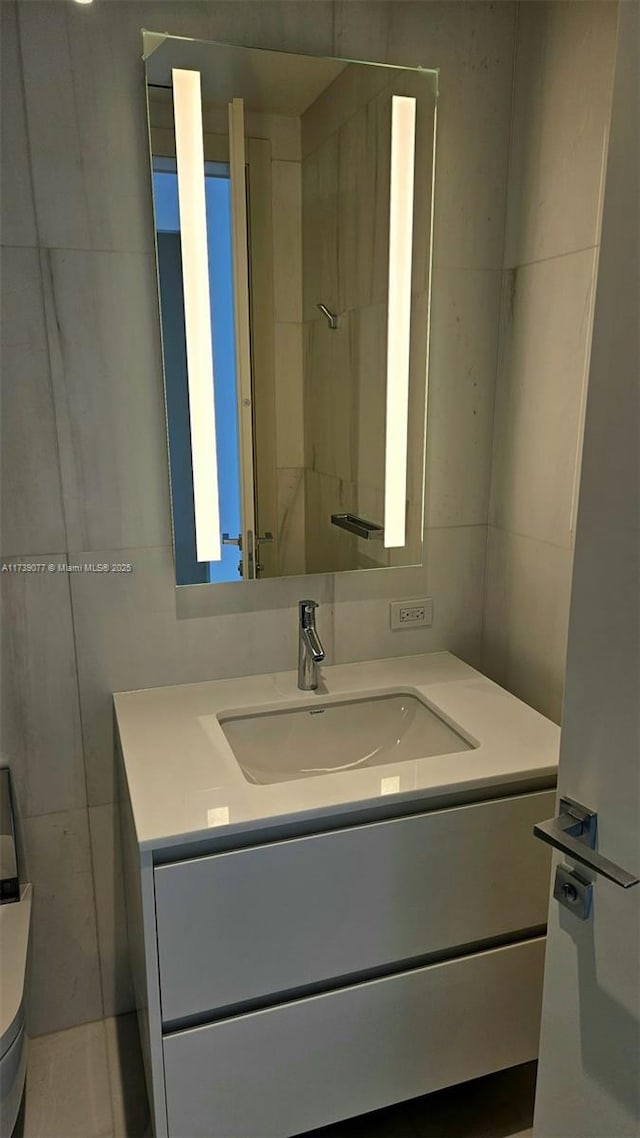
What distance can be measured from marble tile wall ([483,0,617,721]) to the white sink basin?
28 cm

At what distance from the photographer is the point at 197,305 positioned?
1409mm

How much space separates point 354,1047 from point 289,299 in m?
1.36

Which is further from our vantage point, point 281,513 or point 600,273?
point 281,513

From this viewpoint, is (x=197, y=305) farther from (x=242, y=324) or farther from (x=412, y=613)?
(x=412, y=613)

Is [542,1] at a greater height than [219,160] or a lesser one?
greater

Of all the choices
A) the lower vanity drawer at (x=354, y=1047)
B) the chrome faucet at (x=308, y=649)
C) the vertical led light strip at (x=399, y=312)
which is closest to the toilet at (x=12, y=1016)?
the lower vanity drawer at (x=354, y=1047)

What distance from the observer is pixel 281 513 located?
1.55 meters

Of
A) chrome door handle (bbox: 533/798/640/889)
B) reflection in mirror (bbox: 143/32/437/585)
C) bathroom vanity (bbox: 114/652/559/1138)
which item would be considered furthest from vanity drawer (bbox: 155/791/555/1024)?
reflection in mirror (bbox: 143/32/437/585)

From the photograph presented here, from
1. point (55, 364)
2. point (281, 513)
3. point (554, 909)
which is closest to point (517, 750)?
point (554, 909)

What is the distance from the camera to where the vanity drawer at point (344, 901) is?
114 centimetres

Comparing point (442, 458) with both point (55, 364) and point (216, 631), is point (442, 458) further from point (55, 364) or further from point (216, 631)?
point (55, 364)

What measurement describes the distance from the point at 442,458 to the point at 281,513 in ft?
1.29

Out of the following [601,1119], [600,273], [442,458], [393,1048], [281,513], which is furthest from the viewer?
[442,458]

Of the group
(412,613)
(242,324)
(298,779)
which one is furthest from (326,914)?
(242,324)
